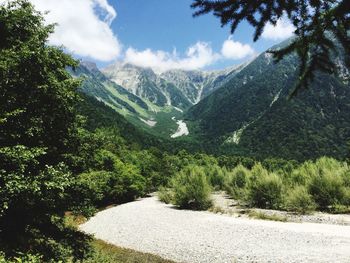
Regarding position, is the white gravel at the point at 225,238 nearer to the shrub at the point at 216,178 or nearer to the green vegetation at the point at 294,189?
the green vegetation at the point at 294,189

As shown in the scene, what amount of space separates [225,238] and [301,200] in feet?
49.6

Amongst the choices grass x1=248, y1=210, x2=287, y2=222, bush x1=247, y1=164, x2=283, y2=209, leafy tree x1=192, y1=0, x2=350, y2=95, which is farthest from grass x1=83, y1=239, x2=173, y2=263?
bush x1=247, y1=164, x2=283, y2=209

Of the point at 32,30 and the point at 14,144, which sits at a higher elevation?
the point at 32,30

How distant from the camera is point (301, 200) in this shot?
39969 millimetres

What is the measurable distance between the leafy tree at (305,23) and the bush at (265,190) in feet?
129

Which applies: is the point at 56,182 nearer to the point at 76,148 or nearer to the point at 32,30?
the point at 76,148

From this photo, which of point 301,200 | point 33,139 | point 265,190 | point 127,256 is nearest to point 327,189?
point 301,200

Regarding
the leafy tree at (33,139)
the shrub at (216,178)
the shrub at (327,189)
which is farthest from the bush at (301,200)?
the shrub at (216,178)

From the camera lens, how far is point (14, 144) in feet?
52.5

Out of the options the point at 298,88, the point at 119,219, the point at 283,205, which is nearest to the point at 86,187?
the point at 298,88

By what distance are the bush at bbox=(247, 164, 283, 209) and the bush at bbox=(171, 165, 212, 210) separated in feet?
19.0

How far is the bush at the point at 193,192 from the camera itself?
48.7 m

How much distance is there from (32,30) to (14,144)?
804 cm

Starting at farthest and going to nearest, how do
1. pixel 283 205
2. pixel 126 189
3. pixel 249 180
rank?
pixel 126 189, pixel 249 180, pixel 283 205
